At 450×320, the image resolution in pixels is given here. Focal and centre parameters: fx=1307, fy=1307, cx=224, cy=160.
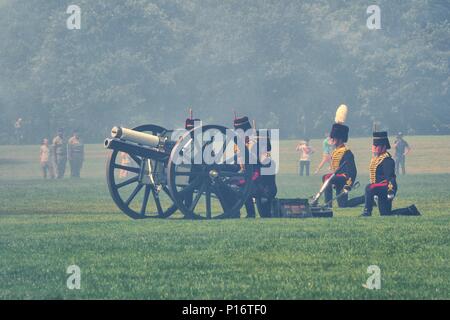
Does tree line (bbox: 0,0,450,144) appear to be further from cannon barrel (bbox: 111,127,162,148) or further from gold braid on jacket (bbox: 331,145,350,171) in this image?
cannon barrel (bbox: 111,127,162,148)

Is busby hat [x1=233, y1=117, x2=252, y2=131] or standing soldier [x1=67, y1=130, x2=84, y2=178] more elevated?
busby hat [x1=233, y1=117, x2=252, y2=131]

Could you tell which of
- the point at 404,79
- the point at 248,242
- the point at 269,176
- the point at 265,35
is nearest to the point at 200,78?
the point at 265,35

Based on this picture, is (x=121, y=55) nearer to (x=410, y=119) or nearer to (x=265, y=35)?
(x=265, y=35)

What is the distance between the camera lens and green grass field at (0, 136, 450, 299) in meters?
11.4

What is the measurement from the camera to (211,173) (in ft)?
60.7

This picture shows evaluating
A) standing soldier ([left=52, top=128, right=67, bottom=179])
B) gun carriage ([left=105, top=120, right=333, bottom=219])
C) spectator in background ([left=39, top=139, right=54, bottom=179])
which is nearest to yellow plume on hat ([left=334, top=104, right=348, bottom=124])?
gun carriage ([left=105, top=120, right=333, bottom=219])

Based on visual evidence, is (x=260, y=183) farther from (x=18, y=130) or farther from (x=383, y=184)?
(x=18, y=130)

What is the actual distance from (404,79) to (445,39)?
2.92 m

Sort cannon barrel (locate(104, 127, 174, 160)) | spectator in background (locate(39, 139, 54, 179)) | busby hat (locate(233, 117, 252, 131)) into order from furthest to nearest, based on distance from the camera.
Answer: spectator in background (locate(39, 139, 54, 179))
busby hat (locate(233, 117, 252, 131))
cannon barrel (locate(104, 127, 174, 160))

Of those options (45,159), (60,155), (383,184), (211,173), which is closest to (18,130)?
(45,159)

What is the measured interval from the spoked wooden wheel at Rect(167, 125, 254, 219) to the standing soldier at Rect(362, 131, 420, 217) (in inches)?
71.5

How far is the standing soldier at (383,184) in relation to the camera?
18.7 metres

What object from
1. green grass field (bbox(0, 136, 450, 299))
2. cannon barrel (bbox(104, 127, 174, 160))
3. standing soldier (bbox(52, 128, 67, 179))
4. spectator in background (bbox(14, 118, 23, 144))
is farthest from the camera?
spectator in background (bbox(14, 118, 23, 144))
